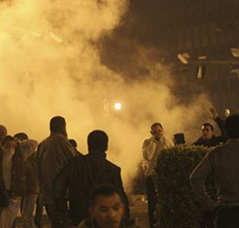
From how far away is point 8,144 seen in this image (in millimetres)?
9664

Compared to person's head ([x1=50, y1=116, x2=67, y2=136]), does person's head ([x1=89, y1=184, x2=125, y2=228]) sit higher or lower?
lower

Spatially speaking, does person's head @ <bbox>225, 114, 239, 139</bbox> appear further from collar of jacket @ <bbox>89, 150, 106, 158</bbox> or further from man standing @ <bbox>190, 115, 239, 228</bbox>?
collar of jacket @ <bbox>89, 150, 106, 158</bbox>

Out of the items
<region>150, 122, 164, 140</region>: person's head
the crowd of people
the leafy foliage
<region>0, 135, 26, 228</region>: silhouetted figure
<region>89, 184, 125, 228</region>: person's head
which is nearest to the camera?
<region>89, 184, 125, 228</region>: person's head

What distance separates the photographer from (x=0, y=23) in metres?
20.0

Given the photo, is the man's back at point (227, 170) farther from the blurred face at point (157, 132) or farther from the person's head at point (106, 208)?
the blurred face at point (157, 132)

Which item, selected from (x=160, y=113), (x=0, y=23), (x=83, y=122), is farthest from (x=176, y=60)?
(x=0, y=23)

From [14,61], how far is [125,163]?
14.6 ft

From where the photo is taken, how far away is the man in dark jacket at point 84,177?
6496 mm

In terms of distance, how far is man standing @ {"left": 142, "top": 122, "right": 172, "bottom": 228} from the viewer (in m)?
10.9

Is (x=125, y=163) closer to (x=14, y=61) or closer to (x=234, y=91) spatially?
(x=14, y=61)

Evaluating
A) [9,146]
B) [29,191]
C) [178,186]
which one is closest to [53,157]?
[178,186]

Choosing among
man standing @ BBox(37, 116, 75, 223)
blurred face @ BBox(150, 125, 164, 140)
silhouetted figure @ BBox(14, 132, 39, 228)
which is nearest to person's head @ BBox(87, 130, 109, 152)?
man standing @ BBox(37, 116, 75, 223)

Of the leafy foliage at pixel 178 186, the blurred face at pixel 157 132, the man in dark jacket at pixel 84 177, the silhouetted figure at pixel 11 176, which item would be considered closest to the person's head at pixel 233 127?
the man in dark jacket at pixel 84 177

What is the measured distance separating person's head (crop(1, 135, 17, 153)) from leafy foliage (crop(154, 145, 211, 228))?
1.92m
